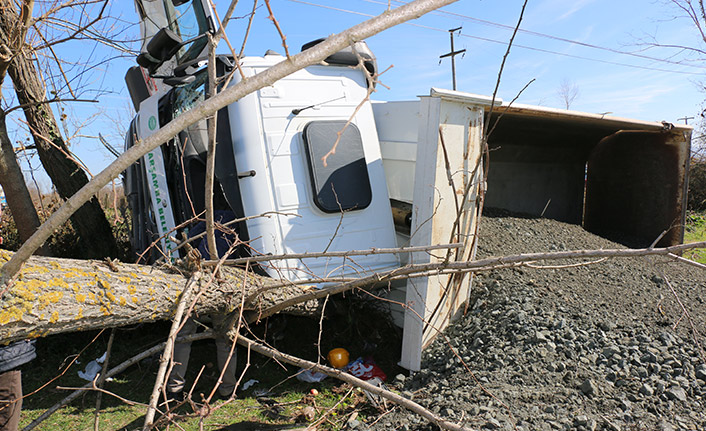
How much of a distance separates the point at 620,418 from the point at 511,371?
63cm

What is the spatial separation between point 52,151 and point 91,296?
3.39m

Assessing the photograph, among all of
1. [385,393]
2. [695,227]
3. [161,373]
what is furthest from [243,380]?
[695,227]

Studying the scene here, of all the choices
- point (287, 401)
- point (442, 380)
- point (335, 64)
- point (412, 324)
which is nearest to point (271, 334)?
point (287, 401)

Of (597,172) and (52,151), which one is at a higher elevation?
(52,151)

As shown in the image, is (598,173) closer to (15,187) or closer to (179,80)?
(179,80)

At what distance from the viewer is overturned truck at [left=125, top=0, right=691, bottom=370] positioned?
336 centimetres

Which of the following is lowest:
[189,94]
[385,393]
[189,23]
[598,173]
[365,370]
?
[365,370]

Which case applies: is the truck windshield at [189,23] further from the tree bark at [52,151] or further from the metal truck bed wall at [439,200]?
the metal truck bed wall at [439,200]


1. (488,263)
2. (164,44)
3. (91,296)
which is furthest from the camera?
(164,44)

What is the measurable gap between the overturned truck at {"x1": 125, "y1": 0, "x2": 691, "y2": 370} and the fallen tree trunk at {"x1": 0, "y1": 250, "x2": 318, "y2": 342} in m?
0.42

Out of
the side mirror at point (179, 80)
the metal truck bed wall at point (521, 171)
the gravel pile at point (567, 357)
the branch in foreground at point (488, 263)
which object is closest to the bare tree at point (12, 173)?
the side mirror at point (179, 80)

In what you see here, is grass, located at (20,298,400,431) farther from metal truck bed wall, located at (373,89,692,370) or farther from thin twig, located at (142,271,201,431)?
thin twig, located at (142,271,201,431)

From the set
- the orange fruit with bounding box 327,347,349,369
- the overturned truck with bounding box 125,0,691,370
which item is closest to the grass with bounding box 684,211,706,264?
the overturned truck with bounding box 125,0,691,370

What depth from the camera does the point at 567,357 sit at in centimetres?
296
